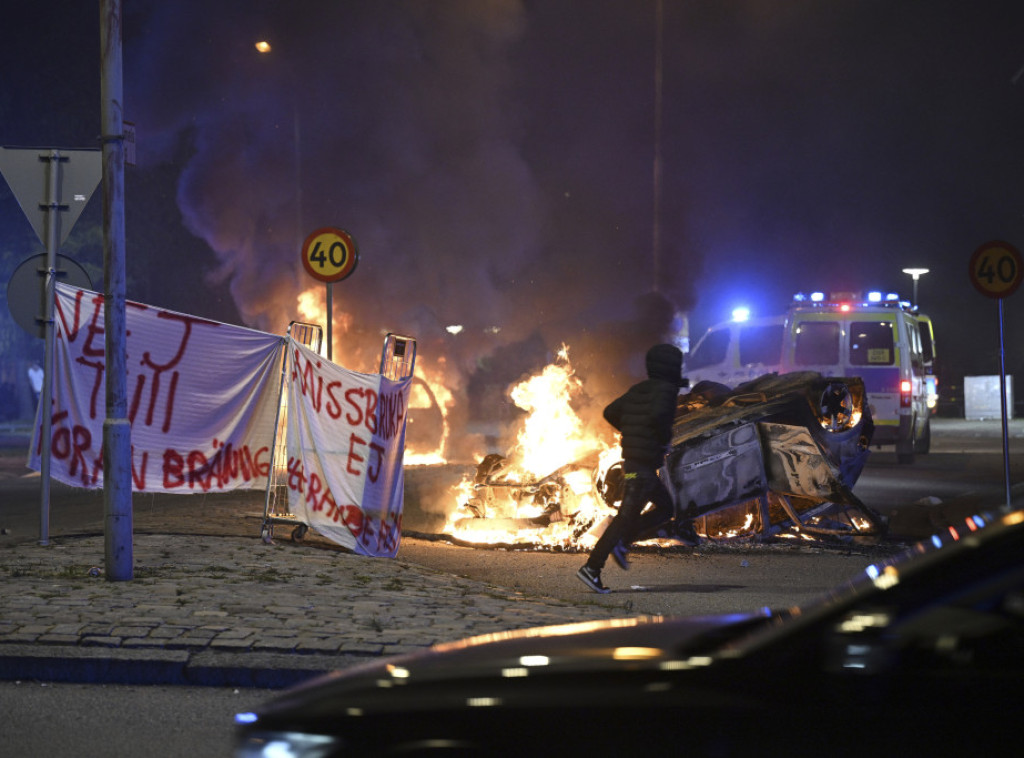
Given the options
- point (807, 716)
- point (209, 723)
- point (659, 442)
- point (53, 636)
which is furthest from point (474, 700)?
point (659, 442)

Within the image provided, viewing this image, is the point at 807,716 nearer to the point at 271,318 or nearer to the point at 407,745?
the point at 407,745

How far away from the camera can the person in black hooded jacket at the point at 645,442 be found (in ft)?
26.0

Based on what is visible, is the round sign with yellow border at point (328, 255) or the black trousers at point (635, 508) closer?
the black trousers at point (635, 508)

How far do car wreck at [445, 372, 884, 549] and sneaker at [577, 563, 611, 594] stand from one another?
1.94 m

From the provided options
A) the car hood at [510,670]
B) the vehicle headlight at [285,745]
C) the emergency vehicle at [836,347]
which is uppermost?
the emergency vehicle at [836,347]

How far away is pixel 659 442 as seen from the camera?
26.2ft

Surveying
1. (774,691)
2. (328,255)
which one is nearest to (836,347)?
(328,255)

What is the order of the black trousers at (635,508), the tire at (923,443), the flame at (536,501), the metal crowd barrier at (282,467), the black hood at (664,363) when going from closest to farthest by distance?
the black trousers at (635,508) → the black hood at (664,363) → the metal crowd barrier at (282,467) → the flame at (536,501) → the tire at (923,443)

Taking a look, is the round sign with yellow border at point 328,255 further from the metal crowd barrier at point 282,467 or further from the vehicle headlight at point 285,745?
the vehicle headlight at point 285,745

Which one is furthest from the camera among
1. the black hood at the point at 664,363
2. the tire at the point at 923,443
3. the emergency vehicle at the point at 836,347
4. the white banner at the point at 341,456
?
the tire at the point at 923,443

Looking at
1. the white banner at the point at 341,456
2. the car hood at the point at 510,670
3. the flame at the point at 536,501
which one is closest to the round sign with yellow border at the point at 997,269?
the flame at the point at 536,501

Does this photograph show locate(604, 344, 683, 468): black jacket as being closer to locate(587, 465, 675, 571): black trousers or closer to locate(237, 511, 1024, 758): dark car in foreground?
locate(587, 465, 675, 571): black trousers

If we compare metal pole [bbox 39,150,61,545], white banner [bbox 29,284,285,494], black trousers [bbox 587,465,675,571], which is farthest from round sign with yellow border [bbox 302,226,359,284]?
black trousers [bbox 587,465,675,571]

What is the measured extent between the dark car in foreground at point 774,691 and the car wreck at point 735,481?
7262mm
